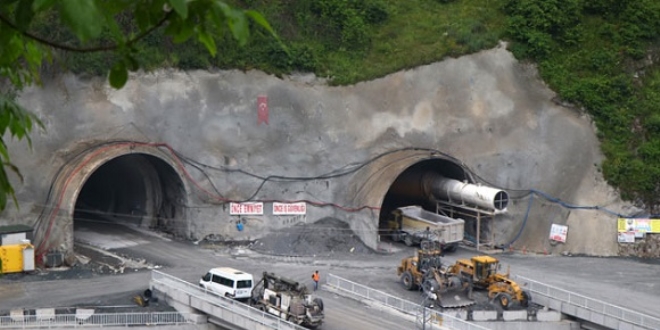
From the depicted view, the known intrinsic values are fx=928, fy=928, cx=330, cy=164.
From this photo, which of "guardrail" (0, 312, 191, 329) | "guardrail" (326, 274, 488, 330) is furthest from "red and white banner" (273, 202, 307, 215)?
"guardrail" (0, 312, 191, 329)

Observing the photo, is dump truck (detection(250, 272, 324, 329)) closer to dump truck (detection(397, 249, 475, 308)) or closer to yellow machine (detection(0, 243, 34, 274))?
dump truck (detection(397, 249, 475, 308))

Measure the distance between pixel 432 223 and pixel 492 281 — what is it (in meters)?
8.09

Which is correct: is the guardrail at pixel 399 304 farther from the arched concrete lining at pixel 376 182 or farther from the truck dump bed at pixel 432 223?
the truck dump bed at pixel 432 223

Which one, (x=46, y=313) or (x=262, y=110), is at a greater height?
(x=262, y=110)

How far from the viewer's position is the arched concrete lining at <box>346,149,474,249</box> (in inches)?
1887

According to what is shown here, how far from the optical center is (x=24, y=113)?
23.3 feet

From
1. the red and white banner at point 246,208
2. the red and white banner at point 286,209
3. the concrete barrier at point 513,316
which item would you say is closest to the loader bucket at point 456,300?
the concrete barrier at point 513,316

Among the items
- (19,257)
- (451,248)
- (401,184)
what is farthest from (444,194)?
(19,257)

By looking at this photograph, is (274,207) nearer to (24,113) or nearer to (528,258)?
(528,258)

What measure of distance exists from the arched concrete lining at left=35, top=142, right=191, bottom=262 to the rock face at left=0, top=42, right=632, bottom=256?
0.22m

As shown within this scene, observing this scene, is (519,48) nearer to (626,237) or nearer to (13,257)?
(626,237)

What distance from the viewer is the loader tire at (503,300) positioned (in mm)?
37750

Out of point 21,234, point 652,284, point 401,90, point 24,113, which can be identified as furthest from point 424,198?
point 24,113

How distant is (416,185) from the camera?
52750 mm
